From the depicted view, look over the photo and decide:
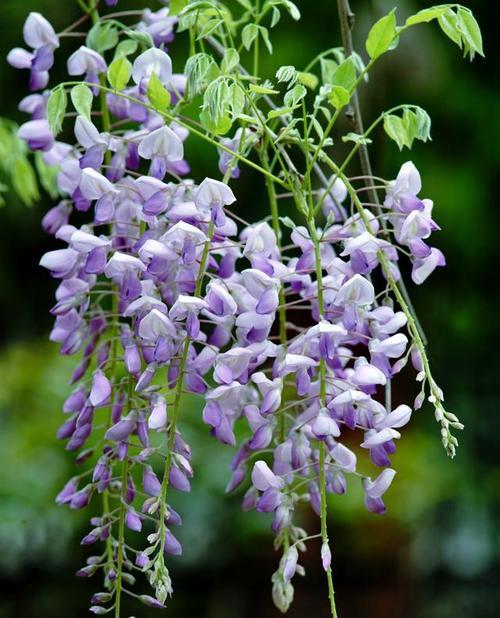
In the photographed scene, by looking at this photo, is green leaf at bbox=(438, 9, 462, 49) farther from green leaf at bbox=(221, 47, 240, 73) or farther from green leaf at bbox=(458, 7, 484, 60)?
green leaf at bbox=(221, 47, 240, 73)

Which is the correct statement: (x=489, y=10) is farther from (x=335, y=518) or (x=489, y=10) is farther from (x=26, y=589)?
(x=26, y=589)

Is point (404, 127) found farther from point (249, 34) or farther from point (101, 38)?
point (101, 38)

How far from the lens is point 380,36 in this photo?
2.41 feet

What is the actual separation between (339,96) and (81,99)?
200 millimetres

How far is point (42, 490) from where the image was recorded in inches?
96.8

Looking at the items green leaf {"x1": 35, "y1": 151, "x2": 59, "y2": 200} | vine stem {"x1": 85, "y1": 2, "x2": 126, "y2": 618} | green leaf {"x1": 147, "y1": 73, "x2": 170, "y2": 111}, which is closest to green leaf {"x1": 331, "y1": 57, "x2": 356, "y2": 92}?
green leaf {"x1": 147, "y1": 73, "x2": 170, "y2": 111}

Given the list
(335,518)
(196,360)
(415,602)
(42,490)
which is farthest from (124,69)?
(415,602)

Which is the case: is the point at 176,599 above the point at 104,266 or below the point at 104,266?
below

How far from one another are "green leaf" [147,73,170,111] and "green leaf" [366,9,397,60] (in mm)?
160

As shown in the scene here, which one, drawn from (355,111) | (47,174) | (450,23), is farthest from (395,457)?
(450,23)

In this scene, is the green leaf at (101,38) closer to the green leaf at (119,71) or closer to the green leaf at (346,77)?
the green leaf at (119,71)

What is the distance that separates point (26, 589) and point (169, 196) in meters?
2.07

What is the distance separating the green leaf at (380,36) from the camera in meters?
0.73

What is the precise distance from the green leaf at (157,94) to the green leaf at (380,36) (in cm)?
16
